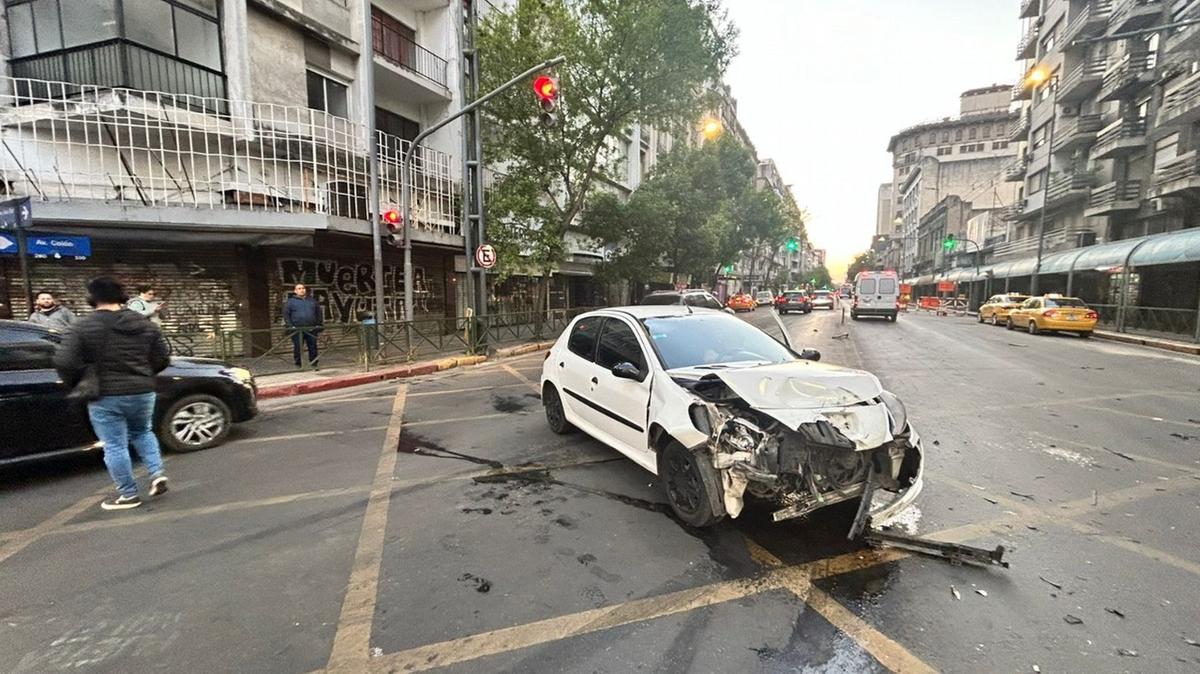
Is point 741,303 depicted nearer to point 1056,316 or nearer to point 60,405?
point 1056,316

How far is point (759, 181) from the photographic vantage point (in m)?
89.4

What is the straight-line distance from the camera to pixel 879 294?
27219 mm

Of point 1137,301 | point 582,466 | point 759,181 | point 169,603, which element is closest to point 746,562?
point 582,466

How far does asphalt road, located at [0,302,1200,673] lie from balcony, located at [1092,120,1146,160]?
30.2 meters

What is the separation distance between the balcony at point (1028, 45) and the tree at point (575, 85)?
3985 cm

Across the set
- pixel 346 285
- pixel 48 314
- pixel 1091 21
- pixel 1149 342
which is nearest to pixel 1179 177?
pixel 1149 342

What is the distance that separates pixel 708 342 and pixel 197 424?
5844 millimetres

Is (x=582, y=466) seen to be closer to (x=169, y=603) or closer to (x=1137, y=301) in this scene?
(x=169, y=603)

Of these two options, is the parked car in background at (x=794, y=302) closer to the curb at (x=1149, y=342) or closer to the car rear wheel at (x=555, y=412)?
the curb at (x=1149, y=342)

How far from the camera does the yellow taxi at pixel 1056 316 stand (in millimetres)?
18766

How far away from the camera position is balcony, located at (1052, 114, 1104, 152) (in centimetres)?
3020

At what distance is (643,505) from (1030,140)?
165 feet

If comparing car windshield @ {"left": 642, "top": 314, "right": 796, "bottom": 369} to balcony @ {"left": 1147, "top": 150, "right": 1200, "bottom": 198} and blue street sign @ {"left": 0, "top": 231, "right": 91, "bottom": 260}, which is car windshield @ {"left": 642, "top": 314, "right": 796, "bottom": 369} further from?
balcony @ {"left": 1147, "top": 150, "right": 1200, "bottom": 198}

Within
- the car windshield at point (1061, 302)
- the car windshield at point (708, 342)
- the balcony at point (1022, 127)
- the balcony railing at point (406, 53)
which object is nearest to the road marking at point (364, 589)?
the car windshield at point (708, 342)
